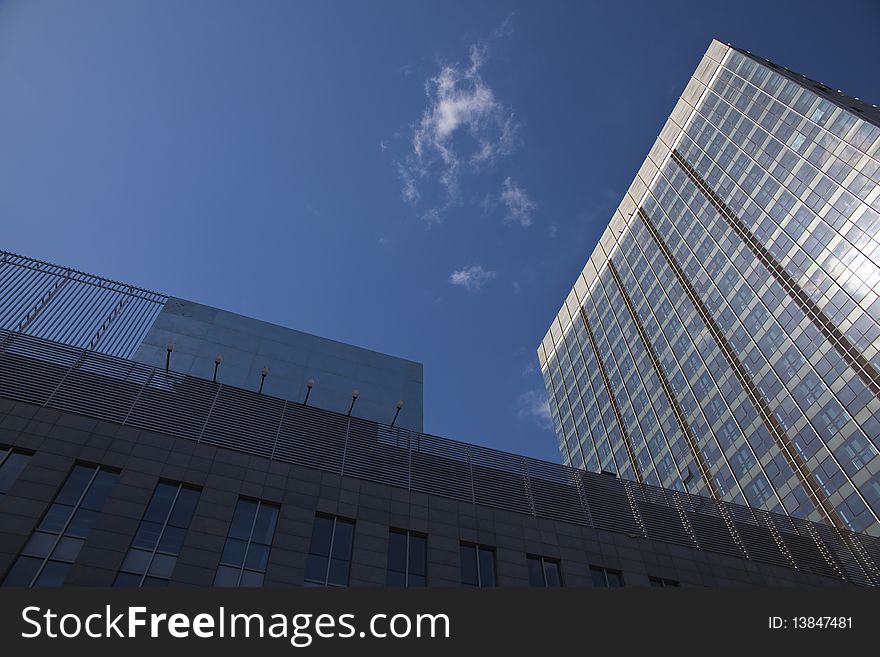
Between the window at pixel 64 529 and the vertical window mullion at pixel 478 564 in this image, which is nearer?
the window at pixel 64 529

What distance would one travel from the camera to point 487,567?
27.8 meters

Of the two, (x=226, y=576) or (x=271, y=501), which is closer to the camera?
(x=226, y=576)

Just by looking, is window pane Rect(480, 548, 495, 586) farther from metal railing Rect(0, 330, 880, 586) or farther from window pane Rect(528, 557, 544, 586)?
metal railing Rect(0, 330, 880, 586)

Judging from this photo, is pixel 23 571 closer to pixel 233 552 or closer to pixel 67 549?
pixel 67 549

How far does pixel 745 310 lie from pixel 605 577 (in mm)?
A: 55831

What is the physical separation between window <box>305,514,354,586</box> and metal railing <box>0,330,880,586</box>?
3001 mm

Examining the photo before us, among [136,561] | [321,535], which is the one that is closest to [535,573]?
[321,535]

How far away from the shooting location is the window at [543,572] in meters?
28.3

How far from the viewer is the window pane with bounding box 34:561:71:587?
20.0 m

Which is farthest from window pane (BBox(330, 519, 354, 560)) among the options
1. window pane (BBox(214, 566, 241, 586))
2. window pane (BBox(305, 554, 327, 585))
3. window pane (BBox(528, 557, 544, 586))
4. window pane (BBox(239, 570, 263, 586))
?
window pane (BBox(528, 557, 544, 586))

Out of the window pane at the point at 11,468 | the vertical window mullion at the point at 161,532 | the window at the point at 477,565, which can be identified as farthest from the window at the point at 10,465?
the window at the point at 477,565

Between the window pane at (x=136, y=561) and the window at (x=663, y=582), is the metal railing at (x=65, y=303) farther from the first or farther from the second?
the window at (x=663, y=582)

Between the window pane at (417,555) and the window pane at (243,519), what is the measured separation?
694cm

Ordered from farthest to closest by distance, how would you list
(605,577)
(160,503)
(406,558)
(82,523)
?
(605,577)
(406,558)
(160,503)
(82,523)
